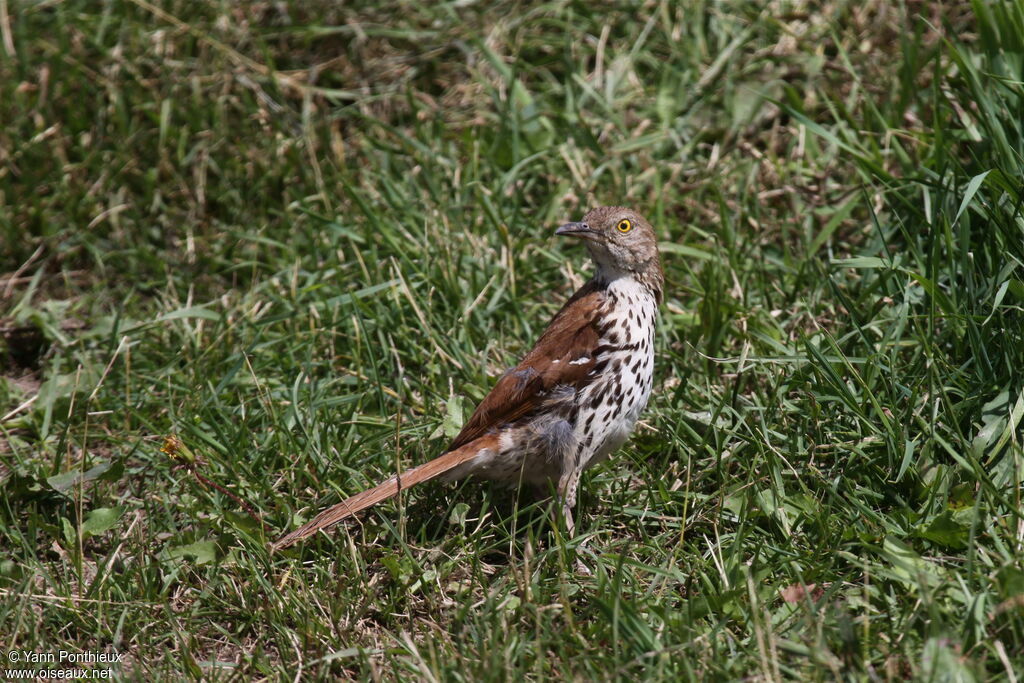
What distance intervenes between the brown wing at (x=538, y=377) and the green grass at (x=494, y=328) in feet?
0.96

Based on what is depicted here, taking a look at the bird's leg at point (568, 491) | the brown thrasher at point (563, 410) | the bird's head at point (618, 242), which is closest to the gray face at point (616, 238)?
the bird's head at point (618, 242)

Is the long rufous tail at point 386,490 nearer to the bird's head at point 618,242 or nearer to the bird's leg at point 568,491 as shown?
the bird's leg at point 568,491

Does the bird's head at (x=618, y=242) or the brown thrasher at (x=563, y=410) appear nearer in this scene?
the brown thrasher at (x=563, y=410)

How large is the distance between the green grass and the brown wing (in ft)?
0.96

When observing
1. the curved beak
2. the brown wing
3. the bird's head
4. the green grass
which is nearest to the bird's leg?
the green grass

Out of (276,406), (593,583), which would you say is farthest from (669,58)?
(593,583)

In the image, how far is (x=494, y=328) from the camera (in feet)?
17.5

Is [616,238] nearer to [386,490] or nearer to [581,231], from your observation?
[581,231]

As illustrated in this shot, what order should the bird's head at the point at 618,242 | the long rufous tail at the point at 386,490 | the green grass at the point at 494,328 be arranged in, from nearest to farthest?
1. the green grass at the point at 494,328
2. the long rufous tail at the point at 386,490
3. the bird's head at the point at 618,242

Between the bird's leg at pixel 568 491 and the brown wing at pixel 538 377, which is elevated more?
the brown wing at pixel 538 377

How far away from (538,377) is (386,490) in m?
0.71

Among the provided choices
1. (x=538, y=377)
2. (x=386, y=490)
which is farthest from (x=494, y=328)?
(x=386, y=490)

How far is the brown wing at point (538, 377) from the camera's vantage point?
4.30 m

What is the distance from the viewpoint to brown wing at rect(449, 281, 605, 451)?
14.1 ft
